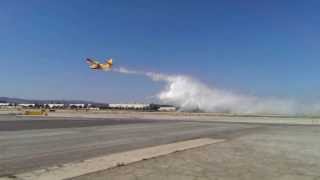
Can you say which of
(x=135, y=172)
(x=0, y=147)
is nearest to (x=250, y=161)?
(x=135, y=172)

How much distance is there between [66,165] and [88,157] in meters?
2.50

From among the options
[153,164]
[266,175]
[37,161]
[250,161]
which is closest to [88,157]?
[37,161]

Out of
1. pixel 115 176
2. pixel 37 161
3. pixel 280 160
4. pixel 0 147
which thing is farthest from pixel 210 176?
pixel 0 147

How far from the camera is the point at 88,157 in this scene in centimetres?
1550

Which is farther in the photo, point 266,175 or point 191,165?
point 191,165

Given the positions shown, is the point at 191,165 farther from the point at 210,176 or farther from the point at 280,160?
the point at 280,160

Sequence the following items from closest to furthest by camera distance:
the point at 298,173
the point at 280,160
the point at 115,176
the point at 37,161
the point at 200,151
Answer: the point at 115,176 → the point at 298,173 → the point at 37,161 → the point at 280,160 → the point at 200,151

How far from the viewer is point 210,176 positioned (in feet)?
36.8

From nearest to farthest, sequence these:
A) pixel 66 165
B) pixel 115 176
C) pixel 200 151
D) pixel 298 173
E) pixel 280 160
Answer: pixel 115 176 → pixel 298 173 → pixel 66 165 → pixel 280 160 → pixel 200 151

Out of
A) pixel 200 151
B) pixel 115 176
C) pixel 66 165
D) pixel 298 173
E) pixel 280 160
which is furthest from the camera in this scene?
pixel 200 151

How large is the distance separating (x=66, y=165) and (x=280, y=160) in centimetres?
721

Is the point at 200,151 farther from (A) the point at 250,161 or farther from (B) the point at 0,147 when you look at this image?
(B) the point at 0,147

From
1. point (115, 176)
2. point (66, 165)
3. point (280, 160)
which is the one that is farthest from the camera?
point (280, 160)

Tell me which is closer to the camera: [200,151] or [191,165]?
[191,165]
